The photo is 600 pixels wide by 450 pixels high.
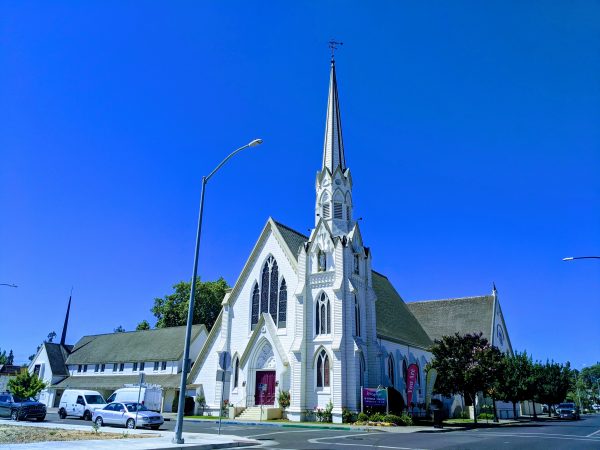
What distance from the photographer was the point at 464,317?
62.0 metres

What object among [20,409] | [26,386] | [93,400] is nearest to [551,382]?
[93,400]

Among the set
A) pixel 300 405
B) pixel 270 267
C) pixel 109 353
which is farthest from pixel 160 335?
pixel 300 405

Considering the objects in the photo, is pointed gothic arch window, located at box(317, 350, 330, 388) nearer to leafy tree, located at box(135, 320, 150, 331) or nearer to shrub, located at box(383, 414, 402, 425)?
shrub, located at box(383, 414, 402, 425)

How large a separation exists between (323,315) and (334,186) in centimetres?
1104

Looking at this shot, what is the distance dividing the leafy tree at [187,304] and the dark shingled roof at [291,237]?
86.3ft

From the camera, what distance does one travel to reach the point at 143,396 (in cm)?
3881

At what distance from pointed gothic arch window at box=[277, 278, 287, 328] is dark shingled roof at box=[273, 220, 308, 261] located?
269cm

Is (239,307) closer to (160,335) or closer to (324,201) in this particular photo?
(324,201)

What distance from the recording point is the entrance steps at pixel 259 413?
3389cm

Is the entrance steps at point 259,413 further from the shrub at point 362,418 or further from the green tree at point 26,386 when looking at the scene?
the green tree at point 26,386

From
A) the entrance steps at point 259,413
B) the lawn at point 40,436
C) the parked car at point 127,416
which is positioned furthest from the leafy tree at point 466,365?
the lawn at point 40,436

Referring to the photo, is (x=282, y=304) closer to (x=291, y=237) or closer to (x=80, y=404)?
(x=291, y=237)

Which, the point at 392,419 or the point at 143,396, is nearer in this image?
the point at 392,419

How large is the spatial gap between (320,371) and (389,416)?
19.2ft
